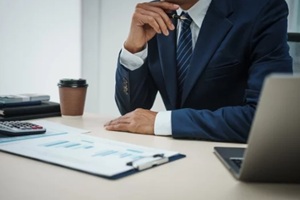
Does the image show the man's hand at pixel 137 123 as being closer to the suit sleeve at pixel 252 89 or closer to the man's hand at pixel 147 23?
the suit sleeve at pixel 252 89

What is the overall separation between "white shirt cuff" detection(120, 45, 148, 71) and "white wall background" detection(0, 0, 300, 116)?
1049 millimetres

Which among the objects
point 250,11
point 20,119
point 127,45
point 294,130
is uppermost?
point 250,11

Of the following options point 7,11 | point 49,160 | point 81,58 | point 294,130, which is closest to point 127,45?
point 49,160

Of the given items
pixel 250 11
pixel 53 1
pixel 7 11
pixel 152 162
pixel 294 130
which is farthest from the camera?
pixel 53 1

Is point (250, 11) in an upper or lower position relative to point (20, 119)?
upper

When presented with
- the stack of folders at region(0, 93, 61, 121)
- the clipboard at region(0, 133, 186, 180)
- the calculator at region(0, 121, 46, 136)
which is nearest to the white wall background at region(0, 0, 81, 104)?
the stack of folders at region(0, 93, 61, 121)

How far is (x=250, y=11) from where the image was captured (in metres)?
1.19

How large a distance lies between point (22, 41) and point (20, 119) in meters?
1.22

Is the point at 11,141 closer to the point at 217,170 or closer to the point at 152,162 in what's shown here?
the point at 152,162

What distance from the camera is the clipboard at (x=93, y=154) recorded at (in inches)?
27.2

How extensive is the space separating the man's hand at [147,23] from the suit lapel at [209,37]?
0.35 feet

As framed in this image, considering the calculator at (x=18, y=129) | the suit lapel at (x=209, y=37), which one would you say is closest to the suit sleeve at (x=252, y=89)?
the suit lapel at (x=209, y=37)

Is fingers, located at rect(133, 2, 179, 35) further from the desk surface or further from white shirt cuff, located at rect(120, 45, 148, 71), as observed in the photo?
the desk surface

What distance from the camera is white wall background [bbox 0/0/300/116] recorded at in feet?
→ 7.35
